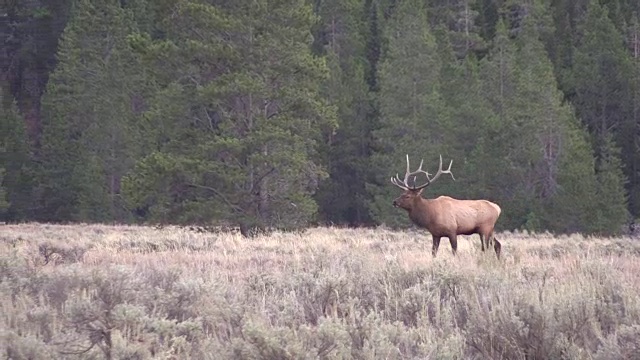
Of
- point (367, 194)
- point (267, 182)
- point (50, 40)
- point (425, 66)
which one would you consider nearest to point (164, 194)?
point (267, 182)

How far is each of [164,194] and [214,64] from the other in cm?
316

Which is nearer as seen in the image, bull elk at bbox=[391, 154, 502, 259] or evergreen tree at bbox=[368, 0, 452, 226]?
bull elk at bbox=[391, 154, 502, 259]

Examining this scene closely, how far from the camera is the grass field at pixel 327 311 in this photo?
16.4 feet

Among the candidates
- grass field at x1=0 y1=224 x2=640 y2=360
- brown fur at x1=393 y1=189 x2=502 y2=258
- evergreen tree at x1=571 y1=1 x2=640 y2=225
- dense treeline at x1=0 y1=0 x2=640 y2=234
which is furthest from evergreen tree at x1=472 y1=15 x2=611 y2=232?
grass field at x1=0 y1=224 x2=640 y2=360

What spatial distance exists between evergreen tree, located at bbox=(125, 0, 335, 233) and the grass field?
393 inches

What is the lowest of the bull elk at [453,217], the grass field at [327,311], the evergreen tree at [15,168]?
the evergreen tree at [15,168]

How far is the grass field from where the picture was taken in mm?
5012

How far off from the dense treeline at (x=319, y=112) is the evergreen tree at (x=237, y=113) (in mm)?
50

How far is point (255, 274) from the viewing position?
8039 mm

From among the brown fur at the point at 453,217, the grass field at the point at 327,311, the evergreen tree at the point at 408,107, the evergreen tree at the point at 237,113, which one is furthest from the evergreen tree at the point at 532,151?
the grass field at the point at 327,311

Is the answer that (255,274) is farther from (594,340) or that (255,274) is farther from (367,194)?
(367,194)

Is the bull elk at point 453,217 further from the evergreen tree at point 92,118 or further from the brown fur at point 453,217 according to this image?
the evergreen tree at point 92,118

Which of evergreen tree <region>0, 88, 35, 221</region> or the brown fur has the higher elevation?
the brown fur

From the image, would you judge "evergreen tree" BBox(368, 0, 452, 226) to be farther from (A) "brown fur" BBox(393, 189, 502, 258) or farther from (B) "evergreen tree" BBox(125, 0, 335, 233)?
(A) "brown fur" BBox(393, 189, 502, 258)
